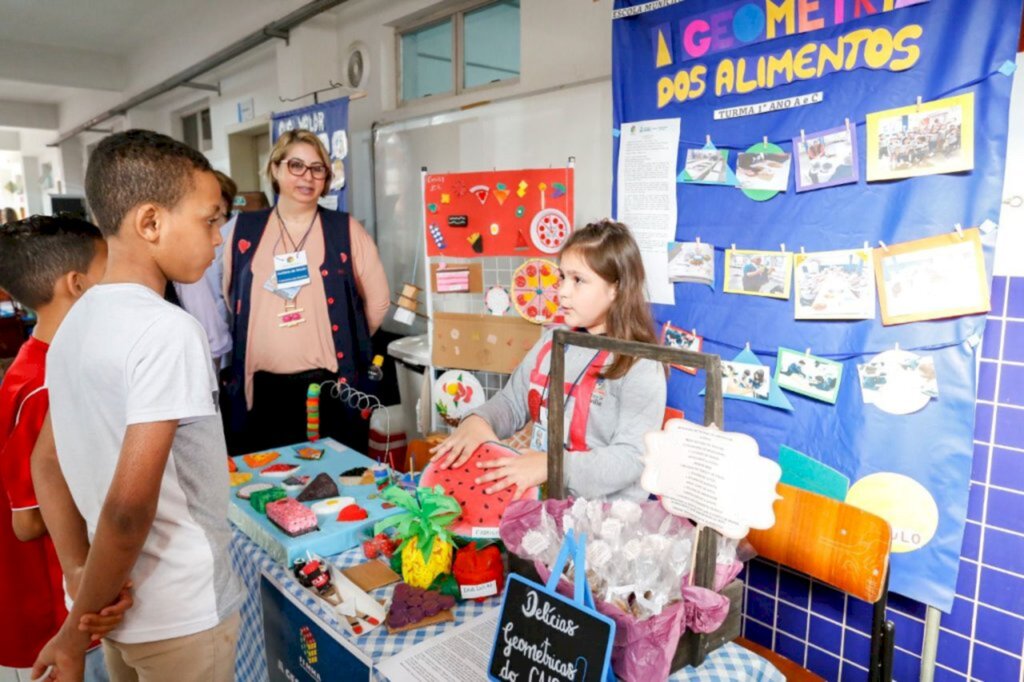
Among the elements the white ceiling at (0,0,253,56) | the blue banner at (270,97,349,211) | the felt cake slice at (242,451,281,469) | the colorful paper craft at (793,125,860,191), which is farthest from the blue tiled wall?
the white ceiling at (0,0,253,56)

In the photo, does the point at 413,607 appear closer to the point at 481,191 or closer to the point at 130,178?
the point at 130,178

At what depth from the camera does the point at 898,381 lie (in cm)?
175

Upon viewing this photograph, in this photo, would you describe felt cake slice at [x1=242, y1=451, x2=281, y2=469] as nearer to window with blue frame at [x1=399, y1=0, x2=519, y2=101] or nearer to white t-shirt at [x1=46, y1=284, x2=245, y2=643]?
white t-shirt at [x1=46, y1=284, x2=245, y2=643]

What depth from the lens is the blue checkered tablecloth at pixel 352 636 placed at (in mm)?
1047

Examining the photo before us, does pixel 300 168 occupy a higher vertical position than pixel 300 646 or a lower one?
higher

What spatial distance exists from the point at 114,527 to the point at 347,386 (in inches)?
71.9

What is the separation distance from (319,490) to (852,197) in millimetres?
1635

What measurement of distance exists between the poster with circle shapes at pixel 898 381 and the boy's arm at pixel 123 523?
1.71 metres

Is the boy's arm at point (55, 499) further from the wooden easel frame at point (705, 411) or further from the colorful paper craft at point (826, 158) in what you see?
the colorful paper craft at point (826, 158)

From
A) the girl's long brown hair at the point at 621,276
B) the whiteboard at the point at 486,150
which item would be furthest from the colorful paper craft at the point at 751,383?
the whiteboard at the point at 486,150

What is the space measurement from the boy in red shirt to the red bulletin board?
4.83 feet

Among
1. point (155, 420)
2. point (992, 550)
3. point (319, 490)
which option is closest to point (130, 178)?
point (155, 420)

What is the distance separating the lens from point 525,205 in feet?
8.55

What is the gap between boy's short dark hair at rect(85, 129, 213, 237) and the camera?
3.40ft
